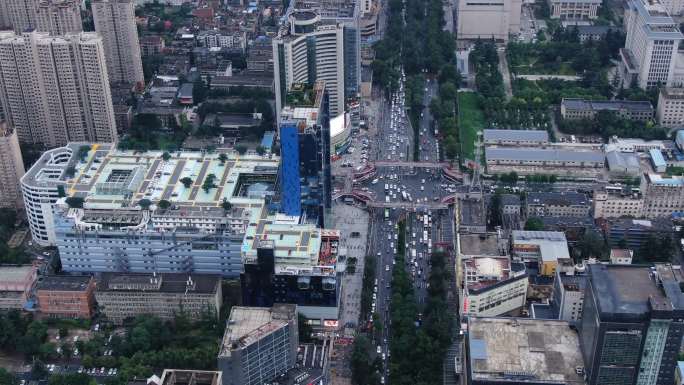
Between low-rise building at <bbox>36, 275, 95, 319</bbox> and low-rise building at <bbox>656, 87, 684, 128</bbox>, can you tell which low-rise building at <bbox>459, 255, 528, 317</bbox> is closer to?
low-rise building at <bbox>36, 275, 95, 319</bbox>

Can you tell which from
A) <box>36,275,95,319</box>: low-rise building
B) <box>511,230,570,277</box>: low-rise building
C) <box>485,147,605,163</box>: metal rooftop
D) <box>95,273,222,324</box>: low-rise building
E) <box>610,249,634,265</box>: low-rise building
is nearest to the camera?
<box>95,273,222,324</box>: low-rise building

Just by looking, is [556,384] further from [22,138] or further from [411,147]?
[22,138]

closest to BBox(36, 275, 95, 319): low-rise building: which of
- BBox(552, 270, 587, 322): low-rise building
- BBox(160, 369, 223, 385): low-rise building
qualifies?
BBox(160, 369, 223, 385): low-rise building

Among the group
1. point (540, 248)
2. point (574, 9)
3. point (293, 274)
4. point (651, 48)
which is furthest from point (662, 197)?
point (574, 9)

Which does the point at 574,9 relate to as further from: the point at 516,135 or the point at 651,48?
the point at 516,135

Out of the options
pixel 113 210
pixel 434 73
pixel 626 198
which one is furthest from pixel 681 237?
pixel 113 210
